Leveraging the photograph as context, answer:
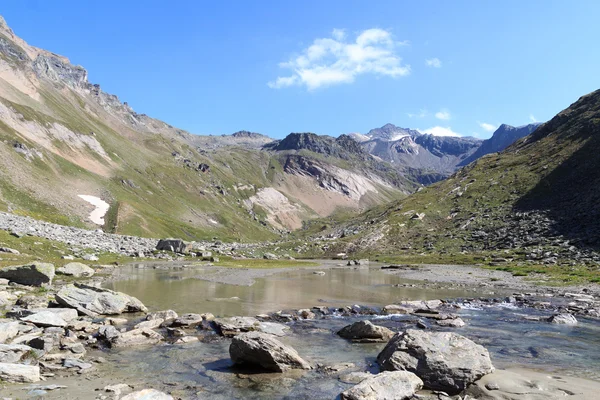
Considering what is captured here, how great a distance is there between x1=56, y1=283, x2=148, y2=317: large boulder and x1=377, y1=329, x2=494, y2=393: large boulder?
2241cm

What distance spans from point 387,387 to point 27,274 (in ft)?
129

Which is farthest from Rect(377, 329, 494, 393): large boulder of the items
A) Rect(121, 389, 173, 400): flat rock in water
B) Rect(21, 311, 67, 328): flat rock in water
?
Rect(21, 311, 67, 328): flat rock in water

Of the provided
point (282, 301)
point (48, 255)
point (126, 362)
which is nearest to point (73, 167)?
point (48, 255)

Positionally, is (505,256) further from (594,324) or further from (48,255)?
(48,255)

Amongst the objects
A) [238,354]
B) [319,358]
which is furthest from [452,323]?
[238,354]

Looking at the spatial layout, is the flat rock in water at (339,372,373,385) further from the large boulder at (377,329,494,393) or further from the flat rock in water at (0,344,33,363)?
the flat rock in water at (0,344,33,363)

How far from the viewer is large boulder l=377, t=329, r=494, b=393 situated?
1644cm

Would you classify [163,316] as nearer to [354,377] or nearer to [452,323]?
[354,377]

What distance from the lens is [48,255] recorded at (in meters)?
62.2

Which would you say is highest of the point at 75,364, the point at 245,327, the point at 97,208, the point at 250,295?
the point at 97,208

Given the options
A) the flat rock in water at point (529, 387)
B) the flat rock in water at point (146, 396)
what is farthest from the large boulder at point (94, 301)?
the flat rock in water at point (529, 387)

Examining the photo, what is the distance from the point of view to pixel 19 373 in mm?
14891

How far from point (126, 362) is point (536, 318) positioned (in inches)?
1275

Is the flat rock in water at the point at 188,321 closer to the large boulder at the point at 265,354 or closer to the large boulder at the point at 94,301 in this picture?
the large boulder at the point at 94,301
